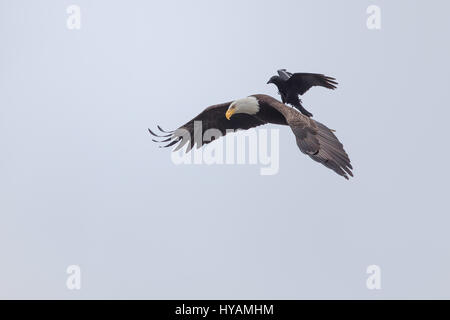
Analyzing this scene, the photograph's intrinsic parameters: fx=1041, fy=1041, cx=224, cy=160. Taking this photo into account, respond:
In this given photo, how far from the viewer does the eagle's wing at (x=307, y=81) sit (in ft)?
55.1

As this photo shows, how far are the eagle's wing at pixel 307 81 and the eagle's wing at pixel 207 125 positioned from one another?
1.04m

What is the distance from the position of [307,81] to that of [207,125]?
2.03 m

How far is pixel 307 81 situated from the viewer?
1688 centimetres

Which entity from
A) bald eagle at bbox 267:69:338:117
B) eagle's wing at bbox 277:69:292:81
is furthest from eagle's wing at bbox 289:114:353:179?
eagle's wing at bbox 277:69:292:81

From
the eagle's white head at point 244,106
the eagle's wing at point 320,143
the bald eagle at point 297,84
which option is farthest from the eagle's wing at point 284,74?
the eagle's wing at point 320,143

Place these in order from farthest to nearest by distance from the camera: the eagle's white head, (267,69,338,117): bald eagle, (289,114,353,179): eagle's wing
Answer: the eagle's white head
(267,69,338,117): bald eagle
(289,114,353,179): eagle's wing

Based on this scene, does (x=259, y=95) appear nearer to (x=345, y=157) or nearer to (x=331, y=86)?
(x=331, y=86)

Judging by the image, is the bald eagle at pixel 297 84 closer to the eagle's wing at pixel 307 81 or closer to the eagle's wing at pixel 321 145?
the eagle's wing at pixel 307 81

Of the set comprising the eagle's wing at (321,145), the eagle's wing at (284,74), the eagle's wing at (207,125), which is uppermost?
the eagle's wing at (284,74)

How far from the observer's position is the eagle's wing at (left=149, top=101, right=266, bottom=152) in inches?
697

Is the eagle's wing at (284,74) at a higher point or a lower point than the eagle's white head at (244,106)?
higher

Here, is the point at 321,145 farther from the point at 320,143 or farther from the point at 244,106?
the point at 244,106

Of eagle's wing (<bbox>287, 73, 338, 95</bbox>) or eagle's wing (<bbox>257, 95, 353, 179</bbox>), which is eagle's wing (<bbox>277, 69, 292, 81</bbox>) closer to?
eagle's wing (<bbox>287, 73, 338, 95</bbox>)

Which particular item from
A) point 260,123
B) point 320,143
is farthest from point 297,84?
point 320,143
